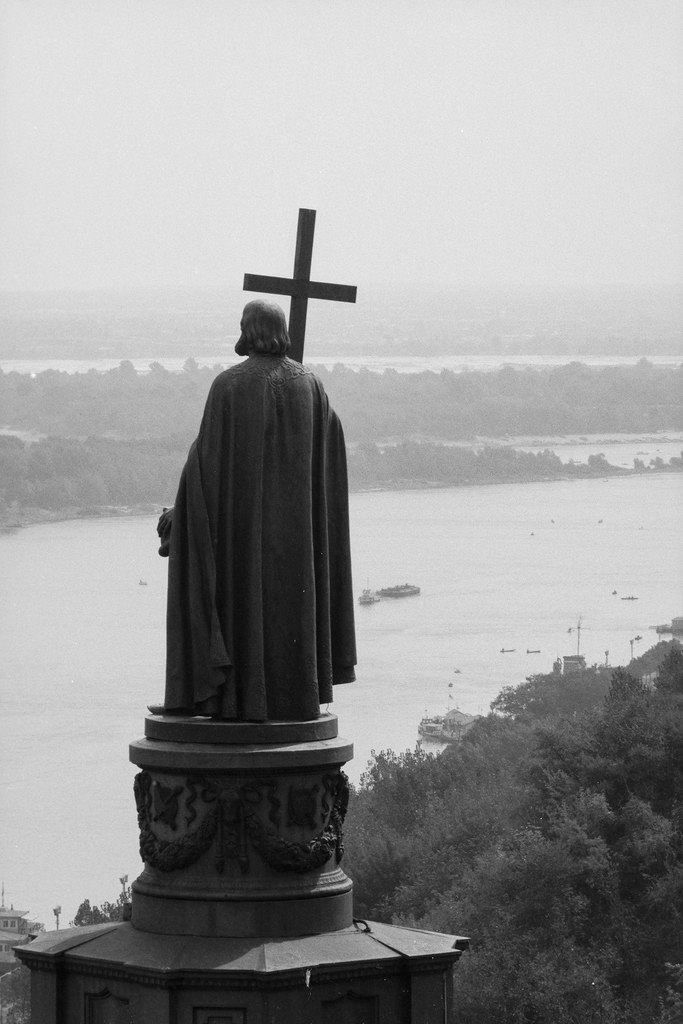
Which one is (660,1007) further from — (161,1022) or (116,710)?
(116,710)

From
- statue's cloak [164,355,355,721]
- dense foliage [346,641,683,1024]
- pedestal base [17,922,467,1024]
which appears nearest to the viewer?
pedestal base [17,922,467,1024]

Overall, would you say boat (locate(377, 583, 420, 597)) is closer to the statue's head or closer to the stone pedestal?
the statue's head

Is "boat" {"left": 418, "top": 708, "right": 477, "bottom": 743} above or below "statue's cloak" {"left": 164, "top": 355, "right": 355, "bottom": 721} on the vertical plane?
below

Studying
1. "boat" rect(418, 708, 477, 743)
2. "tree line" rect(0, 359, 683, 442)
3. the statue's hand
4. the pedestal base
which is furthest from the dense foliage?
"tree line" rect(0, 359, 683, 442)

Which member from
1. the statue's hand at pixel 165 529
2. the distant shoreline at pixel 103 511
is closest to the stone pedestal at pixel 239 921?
the statue's hand at pixel 165 529

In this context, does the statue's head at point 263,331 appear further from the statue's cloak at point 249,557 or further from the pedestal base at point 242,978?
the pedestal base at point 242,978

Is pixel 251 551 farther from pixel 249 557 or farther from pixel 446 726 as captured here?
pixel 446 726
